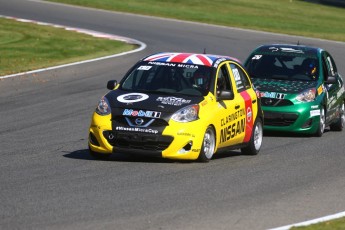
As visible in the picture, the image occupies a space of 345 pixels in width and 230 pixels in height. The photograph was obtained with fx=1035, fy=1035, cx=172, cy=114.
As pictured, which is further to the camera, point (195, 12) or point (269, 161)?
point (195, 12)

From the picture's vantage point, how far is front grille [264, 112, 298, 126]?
1780cm

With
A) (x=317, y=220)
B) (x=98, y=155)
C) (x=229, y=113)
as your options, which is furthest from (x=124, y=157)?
(x=317, y=220)

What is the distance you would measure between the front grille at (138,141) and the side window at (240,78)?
2086 millimetres

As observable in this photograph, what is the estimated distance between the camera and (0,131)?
16641mm

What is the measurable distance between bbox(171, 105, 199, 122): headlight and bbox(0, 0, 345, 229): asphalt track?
2.00ft

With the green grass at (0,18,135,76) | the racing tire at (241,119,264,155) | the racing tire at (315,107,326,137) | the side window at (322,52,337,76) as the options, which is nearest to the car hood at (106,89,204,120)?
the racing tire at (241,119,264,155)

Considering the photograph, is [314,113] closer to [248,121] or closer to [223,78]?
[248,121]

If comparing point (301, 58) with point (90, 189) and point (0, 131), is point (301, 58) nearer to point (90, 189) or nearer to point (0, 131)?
point (0, 131)

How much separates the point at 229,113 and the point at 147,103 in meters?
1.34

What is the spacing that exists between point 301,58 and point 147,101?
6.11 metres

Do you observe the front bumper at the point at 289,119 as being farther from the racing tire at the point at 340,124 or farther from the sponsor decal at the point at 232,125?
the sponsor decal at the point at 232,125

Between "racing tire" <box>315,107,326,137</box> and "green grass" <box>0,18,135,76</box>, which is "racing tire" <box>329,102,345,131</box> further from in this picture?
"green grass" <box>0,18,135,76</box>

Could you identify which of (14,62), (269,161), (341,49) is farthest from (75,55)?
(269,161)

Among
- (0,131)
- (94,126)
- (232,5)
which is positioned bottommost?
(232,5)
